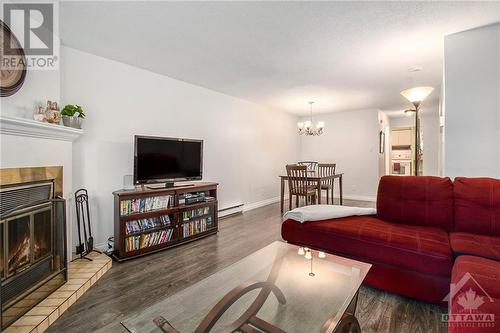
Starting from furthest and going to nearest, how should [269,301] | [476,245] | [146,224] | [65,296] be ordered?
[146,224], [65,296], [476,245], [269,301]

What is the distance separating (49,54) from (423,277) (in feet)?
12.1

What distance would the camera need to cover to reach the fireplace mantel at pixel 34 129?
1580 mm

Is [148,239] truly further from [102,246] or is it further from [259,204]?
[259,204]

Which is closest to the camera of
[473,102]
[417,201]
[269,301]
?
[269,301]

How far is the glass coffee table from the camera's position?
1054mm

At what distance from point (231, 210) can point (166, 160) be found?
1.84 m

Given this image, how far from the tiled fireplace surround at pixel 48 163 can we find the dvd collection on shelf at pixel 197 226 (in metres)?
0.92

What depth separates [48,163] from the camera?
6.47 feet

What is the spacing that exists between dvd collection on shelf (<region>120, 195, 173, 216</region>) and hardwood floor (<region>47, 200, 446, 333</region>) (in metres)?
0.53

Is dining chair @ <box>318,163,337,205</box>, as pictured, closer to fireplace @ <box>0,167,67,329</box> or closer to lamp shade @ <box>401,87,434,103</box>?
lamp shade @ <box>401,87,434,103</box>

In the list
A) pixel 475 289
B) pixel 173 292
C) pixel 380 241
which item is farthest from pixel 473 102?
pixel 173 292

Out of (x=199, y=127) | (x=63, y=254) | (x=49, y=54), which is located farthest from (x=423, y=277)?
(x=49, y=54)

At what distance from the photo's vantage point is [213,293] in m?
1.32

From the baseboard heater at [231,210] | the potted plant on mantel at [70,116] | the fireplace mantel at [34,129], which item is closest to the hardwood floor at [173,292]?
the baseboard heater at [231,210]
